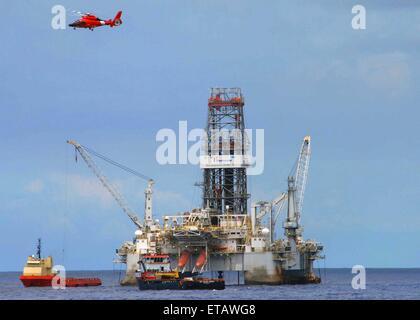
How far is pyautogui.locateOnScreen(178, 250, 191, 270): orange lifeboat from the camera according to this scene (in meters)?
196

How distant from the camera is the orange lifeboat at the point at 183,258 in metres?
196

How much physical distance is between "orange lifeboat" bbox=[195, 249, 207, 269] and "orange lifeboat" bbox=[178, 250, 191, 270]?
64.7 inches

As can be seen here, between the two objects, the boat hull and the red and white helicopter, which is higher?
the red and white helicopter

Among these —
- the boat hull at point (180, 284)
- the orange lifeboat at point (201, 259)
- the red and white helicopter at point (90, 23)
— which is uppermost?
the red and white helicopter at point (90, 23)

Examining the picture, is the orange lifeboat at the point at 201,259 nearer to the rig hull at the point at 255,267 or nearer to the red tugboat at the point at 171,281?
the rig hull at the point at 255,267

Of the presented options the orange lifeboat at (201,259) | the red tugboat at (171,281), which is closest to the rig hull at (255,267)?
the orange lifeboat at (201,259)

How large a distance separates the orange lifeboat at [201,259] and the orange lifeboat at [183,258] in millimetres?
1643

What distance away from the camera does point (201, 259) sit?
196375mm

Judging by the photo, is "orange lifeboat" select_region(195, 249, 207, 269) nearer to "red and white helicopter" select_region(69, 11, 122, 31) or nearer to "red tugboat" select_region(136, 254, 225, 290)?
"red tugboat" select_region(136, 254, 225, 290)

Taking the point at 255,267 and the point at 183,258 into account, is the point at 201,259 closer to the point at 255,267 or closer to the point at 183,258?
the point at 183,258

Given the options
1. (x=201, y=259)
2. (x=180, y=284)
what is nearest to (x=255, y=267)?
(x=201, y=259)

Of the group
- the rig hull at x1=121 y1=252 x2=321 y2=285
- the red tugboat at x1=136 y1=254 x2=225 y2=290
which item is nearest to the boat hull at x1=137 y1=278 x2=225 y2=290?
the red tugboat at x1=136 y1=254 x2=225 y2=290
